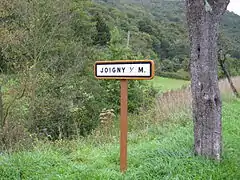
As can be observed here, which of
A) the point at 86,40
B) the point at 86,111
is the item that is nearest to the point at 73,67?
the point at 86,111

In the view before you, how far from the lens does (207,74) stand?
4660mm

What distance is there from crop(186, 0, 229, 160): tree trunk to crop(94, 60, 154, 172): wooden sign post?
820 millimetres

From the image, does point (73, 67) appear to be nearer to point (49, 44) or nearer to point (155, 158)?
point (49, 44)

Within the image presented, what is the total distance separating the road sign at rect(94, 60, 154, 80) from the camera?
429 centimetres

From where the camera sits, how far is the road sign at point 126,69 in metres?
4.29

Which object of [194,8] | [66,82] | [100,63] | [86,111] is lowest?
[86,111]

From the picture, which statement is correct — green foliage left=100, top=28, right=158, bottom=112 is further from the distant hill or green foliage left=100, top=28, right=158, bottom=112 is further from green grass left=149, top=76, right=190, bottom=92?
the distant hill

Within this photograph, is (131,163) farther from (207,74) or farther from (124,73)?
(207,74)

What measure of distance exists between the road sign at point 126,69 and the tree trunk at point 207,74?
0.80m

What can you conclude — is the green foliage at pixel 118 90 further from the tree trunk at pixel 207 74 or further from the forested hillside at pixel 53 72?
the tree trunk at pixel 207 74

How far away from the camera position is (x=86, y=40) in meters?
21.7

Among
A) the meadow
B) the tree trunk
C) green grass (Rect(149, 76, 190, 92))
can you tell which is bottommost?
green grass (Rect(149, 76, 190, 92))

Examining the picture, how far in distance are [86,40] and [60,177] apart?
18.0 metres

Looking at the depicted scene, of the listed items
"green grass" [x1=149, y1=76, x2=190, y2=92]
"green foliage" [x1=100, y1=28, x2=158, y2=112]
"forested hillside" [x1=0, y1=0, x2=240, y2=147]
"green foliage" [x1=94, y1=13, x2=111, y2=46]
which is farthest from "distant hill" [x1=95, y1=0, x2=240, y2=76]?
"green foliage" [x1=100, y1=28, x2=158, y2=112]
